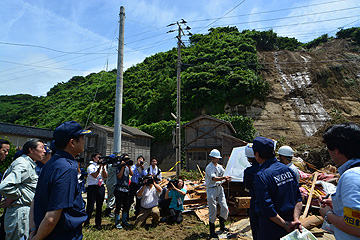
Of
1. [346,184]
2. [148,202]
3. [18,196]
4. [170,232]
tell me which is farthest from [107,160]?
[346,184]

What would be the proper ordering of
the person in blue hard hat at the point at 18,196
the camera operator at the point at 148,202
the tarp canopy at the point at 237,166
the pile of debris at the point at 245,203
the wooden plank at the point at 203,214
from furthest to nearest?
the tarp canopy at the point at 237,166, the wooden plank at the point at 203,214, the camera operator at the point at 148,202, the pile of debris at the point at 245,203, the person in blue hard hat at the point at 18,196

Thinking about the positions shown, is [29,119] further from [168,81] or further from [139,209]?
[139,209]

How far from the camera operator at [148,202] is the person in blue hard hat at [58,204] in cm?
465

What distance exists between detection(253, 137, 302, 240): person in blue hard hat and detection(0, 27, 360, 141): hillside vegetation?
2117 centimetres

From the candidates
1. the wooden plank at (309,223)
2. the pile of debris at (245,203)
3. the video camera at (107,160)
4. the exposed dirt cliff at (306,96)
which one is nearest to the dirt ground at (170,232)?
the pile of debris at (245,203)

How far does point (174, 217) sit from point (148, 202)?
38.0 inches

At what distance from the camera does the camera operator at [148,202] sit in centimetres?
638

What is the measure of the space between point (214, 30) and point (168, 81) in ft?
59.3

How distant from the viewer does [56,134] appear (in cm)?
204

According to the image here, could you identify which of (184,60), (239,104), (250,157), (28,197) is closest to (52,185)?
(28,197)

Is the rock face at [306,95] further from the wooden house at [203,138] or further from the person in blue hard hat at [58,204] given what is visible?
the person in blue hard hat at [58,204]

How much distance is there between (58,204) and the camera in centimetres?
173

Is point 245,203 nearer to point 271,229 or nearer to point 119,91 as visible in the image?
point 271,229

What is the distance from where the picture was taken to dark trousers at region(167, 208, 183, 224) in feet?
21.6
